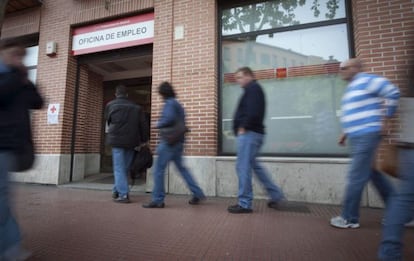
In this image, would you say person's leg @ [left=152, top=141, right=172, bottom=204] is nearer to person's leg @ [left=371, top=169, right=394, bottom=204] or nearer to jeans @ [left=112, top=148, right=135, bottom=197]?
jeans @ [left=112, top=148, right=135, bottom=197]

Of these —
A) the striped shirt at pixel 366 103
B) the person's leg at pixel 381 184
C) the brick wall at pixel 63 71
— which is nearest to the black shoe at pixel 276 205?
the person's leg at pixel 381 184

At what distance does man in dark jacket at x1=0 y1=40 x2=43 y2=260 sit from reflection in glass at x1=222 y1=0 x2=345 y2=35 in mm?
4032

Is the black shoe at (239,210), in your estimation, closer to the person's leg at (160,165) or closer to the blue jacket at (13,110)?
the person's leg at (160,165)

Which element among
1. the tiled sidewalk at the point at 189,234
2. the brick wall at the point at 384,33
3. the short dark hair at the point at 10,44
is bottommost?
the tiled sidewalk at the point at 189,234

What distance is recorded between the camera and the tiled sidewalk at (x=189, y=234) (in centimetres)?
223

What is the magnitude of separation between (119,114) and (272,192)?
266cm

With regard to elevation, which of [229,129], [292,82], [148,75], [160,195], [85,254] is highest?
[148,75]

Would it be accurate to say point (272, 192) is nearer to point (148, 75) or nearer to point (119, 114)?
point (119, 114)

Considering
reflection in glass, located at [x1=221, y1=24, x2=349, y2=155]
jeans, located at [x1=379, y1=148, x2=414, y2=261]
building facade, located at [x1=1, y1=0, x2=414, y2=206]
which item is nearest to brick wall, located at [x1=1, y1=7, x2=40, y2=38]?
building facade, located at [x1=1, y1=0, x2=414, y2=206]

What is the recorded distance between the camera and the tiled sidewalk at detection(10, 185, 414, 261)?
2.23 metres

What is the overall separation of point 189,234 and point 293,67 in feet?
11.4

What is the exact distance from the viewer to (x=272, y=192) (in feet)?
11.7

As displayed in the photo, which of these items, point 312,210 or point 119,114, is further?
point 119,114

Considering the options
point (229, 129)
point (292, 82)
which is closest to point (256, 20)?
point (292, 82)
